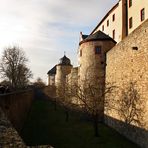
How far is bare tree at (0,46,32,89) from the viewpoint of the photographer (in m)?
52.0

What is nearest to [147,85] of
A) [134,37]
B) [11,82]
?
[134,37]

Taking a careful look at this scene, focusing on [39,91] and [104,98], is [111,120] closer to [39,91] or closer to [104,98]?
[104,98]

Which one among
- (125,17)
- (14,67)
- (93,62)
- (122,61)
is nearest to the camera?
(122,61)

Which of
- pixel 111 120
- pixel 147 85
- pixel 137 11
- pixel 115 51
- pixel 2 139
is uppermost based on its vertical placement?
pixel 137 11

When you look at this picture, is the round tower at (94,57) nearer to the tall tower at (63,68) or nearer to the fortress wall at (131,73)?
the fortress wall at (131,73)

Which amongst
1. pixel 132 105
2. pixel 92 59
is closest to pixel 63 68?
pixel 92 59

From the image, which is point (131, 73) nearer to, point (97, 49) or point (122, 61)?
point (122, 61)

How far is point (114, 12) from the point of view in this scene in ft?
120

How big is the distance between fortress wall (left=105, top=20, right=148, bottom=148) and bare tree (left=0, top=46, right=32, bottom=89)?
96.3ft

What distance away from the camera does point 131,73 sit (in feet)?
63.0

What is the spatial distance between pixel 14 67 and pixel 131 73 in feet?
122

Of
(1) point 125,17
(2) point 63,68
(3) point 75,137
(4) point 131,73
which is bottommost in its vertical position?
(3) point 75,137

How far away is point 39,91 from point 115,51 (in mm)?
48480

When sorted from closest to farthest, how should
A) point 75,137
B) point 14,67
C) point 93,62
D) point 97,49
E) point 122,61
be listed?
1. point 75,137
2. point 122,61
3. point 93,62
4. point 97,49
5. point 14,67
